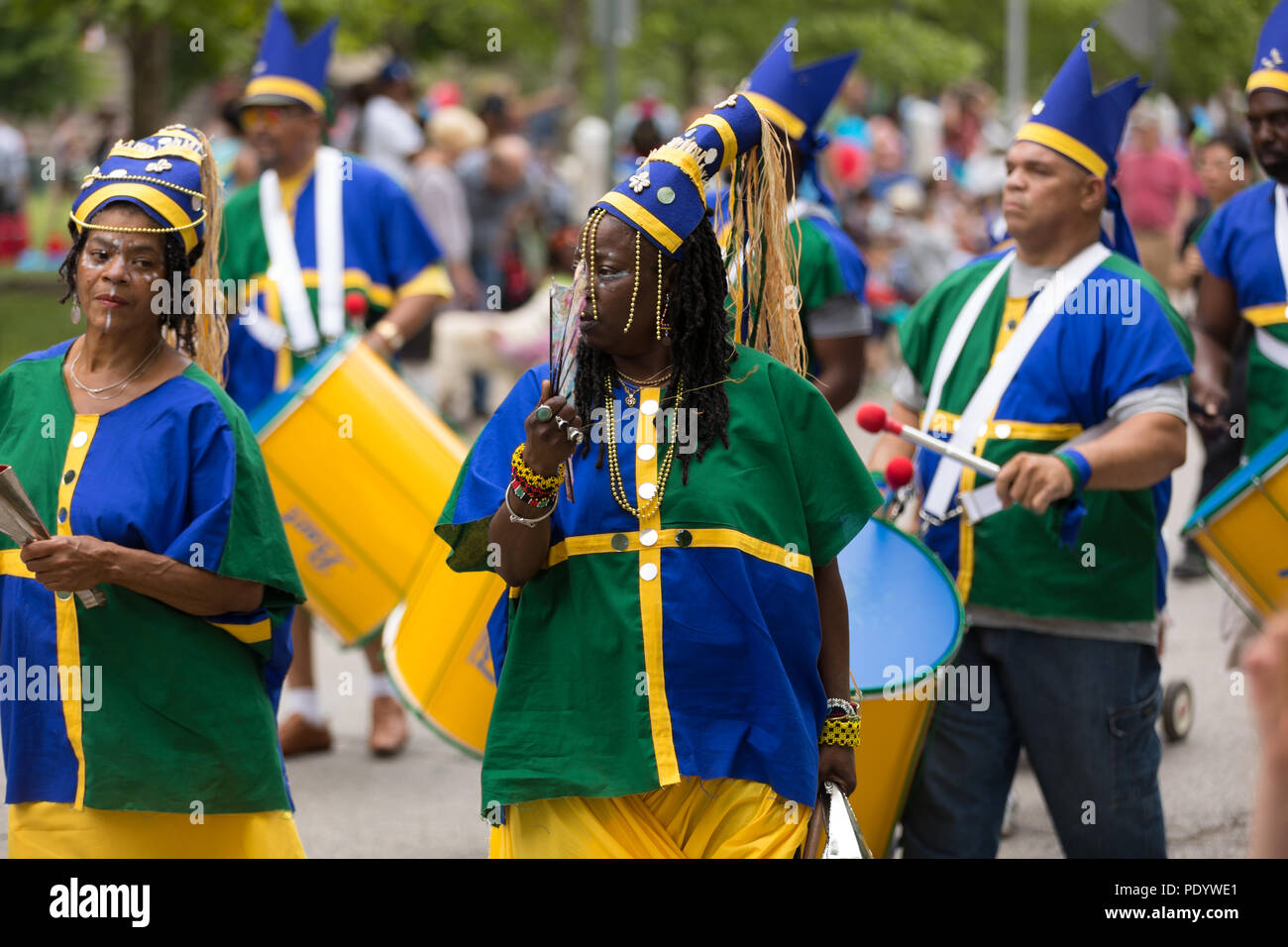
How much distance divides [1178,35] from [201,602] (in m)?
34.4

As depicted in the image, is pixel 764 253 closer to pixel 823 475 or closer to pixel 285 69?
pixel 823 475

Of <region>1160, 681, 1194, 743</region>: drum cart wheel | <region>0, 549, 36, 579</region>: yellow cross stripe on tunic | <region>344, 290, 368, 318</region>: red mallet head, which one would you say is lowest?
<region>1160, 681, 1194, 743</region>: drum cart wheel

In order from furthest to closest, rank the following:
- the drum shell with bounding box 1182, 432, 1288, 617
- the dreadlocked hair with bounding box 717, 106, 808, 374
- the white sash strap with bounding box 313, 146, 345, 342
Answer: the white sash strap with bounding box 313, 146, 345, 342 → the drum shell with bounding box 1182, 432, 1288, 617 → the dreadlocked hair with bounding box 717, 106, 808, 374

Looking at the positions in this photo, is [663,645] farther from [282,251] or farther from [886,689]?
[282,251]

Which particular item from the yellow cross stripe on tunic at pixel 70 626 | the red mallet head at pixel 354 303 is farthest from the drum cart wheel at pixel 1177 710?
the yellow cross stripe on tunic at pixel 70 626

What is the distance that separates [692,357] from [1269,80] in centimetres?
265

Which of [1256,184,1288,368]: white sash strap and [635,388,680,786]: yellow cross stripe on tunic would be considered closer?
[635,388,680,786]: yellow cross stripe on tunic

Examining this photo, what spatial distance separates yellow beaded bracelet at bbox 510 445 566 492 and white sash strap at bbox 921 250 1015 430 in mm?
1753

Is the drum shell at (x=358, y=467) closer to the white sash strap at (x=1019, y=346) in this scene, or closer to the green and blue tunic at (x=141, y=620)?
the white sash strap at (x=1019, y=346)

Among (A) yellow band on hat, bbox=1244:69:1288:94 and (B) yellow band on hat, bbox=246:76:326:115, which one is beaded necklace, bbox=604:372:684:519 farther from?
(B) yellow band on hat, bbox=246:76:326:115

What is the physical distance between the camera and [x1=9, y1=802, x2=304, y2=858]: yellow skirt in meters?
3.61

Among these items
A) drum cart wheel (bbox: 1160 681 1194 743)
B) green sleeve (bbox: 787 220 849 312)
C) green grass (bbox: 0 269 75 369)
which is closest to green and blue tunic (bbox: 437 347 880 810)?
green sleeve (bbox: 787 220 849 312)

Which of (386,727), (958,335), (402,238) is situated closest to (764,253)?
(958,335)

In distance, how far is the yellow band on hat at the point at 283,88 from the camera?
21.8ft
